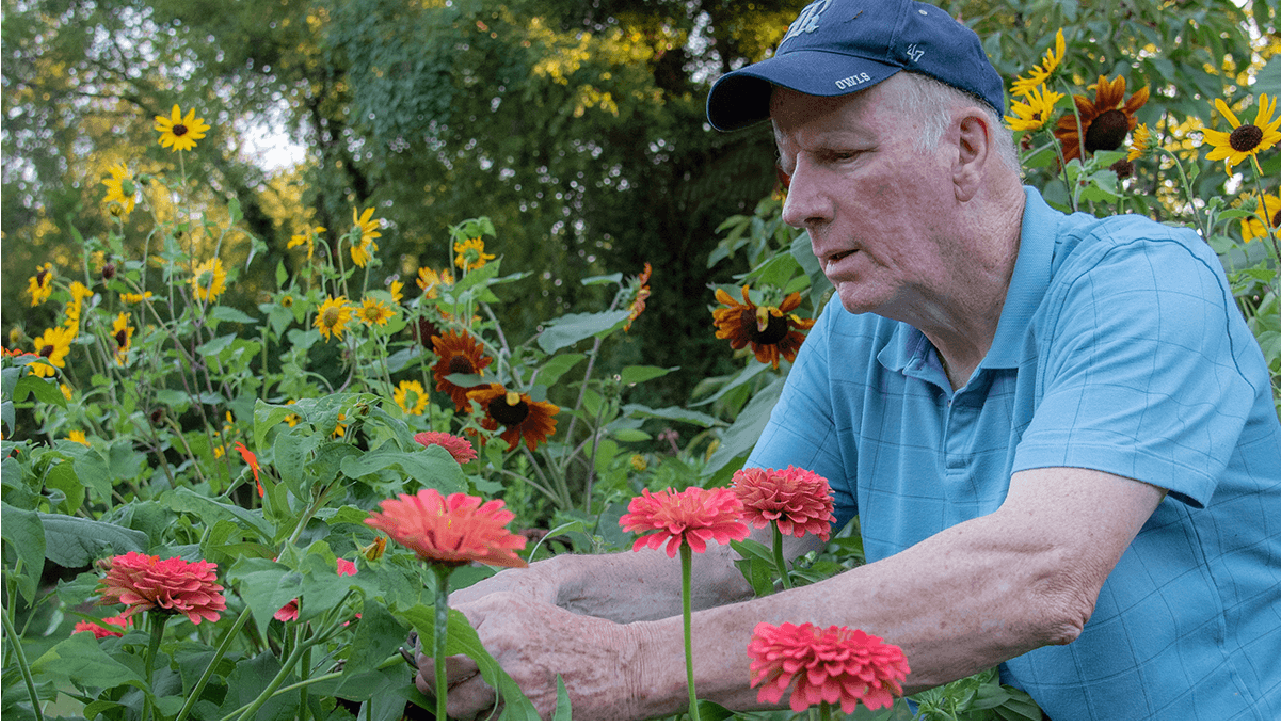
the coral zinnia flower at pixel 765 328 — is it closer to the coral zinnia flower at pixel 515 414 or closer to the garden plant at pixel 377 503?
the garden plant at pixel 377 503

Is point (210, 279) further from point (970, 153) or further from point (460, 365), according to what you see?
point (970, 153)

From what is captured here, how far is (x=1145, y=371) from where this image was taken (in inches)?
32.7

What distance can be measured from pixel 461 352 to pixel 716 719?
94 centimetres

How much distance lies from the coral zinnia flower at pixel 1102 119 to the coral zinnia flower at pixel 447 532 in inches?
57.5

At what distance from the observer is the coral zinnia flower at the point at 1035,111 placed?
1.55 meters

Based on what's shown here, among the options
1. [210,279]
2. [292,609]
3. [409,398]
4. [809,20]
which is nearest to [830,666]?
[292,609]

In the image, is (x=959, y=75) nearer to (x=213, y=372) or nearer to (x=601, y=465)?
(x=601, y=465)

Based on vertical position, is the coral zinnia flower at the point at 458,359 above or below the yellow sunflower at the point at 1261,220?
above

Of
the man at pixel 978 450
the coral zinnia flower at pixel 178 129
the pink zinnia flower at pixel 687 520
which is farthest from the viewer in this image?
the coral zinnia flower at pixel 178 129

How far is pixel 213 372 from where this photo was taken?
6.79 ft

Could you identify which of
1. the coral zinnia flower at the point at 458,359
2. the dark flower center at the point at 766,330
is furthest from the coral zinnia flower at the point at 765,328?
the coral zinnia flower at the point at 458,359

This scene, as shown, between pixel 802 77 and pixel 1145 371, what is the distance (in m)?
0.43

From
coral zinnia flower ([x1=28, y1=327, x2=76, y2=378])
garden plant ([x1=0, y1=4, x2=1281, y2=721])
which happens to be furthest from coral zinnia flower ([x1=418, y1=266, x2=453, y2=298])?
coral zinnia flower ([x1=28, y1=327, x2=76, y2=378])

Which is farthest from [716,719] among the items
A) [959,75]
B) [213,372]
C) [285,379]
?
[213,372]
